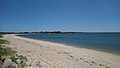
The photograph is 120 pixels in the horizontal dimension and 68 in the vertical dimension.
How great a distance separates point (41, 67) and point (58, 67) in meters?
1.03

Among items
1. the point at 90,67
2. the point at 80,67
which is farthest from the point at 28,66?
the point at 90,67

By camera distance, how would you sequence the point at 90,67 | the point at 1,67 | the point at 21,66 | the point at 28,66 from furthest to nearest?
1. the point at 90,67
2. the point at 28,66
3. the point at 21,66
4. the point at 1,67

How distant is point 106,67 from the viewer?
348 inches

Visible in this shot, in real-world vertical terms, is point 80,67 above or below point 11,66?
below

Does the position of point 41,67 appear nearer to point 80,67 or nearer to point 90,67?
point 80,67

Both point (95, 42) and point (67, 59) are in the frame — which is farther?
point (95, 42)

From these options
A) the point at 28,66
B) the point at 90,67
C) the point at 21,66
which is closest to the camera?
the point at 21,66

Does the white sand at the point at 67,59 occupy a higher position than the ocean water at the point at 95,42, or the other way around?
the white sand at the point at 67,59

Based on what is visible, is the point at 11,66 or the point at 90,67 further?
the point at 90,67

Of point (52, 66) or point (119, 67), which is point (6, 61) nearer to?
point (52, 66)

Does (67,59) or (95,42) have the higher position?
(67,59)

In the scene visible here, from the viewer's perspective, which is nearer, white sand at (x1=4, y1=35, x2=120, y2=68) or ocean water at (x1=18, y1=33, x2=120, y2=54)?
white sand at (x1=4, y1=35, x2=120, y2=68)

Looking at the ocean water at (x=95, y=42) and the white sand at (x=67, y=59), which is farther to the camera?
the ocean water at (x=95, y=42)

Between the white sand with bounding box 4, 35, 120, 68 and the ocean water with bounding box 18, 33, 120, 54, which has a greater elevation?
the white sand with bounding box 4, 35, 120, 68
